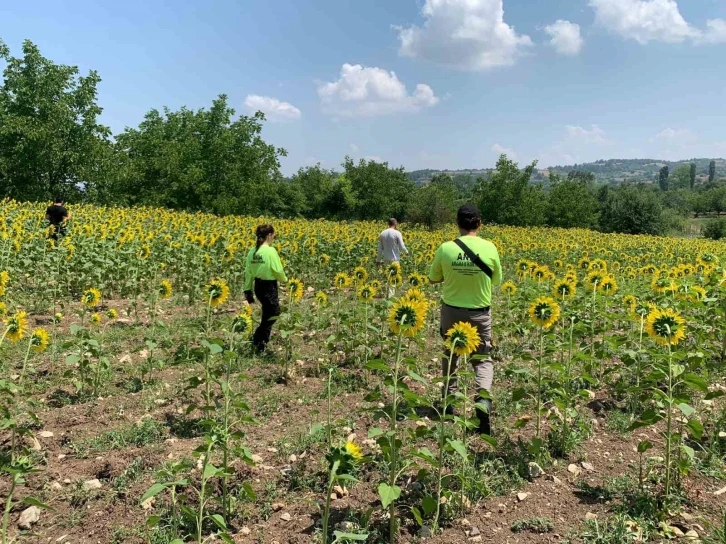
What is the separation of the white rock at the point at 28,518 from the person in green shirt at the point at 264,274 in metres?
3.10

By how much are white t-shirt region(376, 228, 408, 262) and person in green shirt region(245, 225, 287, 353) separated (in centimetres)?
379

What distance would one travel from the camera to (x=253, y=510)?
Answer: 3.29 metres

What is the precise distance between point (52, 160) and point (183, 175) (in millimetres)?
8323

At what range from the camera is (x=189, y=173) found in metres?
35.8

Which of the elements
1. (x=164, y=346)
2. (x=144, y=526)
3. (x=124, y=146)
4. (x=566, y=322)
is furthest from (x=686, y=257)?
(x=124, y=146)

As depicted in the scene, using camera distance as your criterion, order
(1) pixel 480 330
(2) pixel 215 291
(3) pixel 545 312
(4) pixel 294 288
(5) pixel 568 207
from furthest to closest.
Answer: (5) pixel 568 207
(4) pixel 294 288
(2) pixel 215 291
(1) pixel 480 330
(3) pixel 545 312

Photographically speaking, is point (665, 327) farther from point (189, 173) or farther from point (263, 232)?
point (189, 173)

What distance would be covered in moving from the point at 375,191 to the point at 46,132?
1190 inches

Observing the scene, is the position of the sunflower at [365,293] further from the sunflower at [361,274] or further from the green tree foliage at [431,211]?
the green tree foliage at [431,211]

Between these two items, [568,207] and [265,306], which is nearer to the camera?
[265,306]

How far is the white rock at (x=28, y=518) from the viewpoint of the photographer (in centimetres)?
311

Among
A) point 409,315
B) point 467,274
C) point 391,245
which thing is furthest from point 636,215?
point 409,315

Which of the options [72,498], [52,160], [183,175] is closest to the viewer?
[72,498]

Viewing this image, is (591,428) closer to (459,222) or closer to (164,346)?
(459,222)
